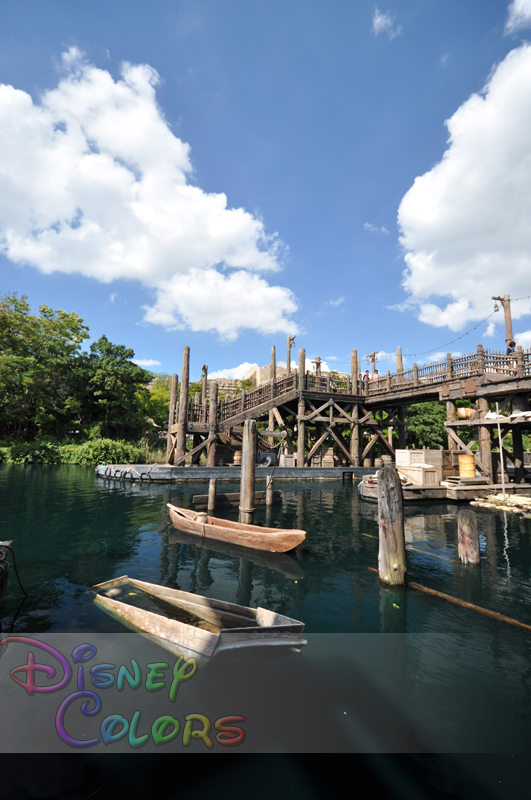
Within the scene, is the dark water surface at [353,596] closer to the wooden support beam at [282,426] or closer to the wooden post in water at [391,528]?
the wooden post in water at [391,528]

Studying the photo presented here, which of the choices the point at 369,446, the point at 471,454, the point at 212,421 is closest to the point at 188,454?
the point at 212,421

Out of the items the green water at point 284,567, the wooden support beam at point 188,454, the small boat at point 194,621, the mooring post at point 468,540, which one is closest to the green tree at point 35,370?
the wooden support beam at point 188,454

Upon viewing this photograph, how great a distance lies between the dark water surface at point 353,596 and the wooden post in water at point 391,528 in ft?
0.97

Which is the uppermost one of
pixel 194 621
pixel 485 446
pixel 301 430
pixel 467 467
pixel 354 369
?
pixel 354 369

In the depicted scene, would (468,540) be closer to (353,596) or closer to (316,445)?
(353,596)

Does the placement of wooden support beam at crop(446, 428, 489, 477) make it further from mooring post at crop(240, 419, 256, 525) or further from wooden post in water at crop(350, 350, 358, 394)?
mooring post at crop(240, 419, 256, 525)

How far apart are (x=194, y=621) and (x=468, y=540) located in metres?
6.13

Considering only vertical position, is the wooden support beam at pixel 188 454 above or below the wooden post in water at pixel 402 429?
below

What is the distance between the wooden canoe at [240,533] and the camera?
8.33m

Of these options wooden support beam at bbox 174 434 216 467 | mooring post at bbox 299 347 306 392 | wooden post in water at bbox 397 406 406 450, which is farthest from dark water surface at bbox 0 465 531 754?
wooden post in water at bbox 397 406 406 450

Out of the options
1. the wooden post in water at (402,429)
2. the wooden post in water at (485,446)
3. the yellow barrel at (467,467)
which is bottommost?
the yellow barrel at (467,467)

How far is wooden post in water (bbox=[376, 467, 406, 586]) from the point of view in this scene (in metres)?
6.49

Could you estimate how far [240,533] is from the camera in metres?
8.88

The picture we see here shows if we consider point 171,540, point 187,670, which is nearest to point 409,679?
point 187,670
